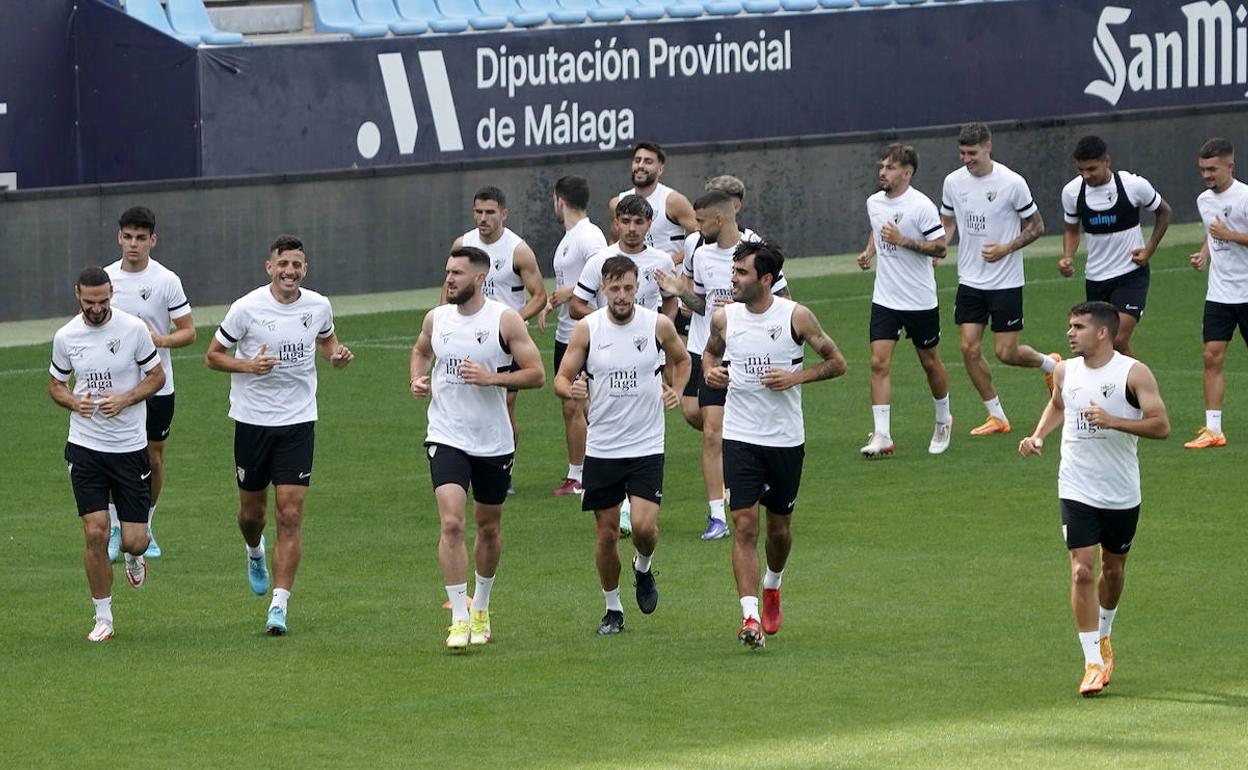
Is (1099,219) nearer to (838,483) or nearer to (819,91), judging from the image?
(838,483)

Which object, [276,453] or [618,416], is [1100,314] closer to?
[618,416]

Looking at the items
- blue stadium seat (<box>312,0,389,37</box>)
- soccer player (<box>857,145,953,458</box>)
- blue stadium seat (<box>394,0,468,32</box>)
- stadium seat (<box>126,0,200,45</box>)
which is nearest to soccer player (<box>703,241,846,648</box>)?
soccer player (<box>857,145,953,458</box>)

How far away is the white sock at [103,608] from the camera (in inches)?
516

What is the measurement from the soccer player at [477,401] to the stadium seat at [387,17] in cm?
1996

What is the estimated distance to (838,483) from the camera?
17.6 meters

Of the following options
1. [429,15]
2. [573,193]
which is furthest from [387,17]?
[573,193]

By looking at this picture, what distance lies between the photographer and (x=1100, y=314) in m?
11.2

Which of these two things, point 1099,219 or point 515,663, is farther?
point 1099,219

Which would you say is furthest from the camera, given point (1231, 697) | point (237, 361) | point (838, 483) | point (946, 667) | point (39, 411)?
point (39, 411)

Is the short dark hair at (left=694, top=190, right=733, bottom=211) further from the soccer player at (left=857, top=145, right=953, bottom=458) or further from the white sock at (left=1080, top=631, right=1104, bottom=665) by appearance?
the white sock at (left=1080, top=631, right=1104, bottom=665)

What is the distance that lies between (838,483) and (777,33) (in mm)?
16846

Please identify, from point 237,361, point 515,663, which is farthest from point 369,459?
point 515,663

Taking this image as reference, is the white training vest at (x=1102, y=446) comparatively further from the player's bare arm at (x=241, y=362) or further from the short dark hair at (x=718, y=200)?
the short dark hair at (x=718, y=200)

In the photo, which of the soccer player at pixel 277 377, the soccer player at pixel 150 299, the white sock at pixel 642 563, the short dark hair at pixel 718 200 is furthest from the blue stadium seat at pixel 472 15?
the white sock at pixel 642 563
